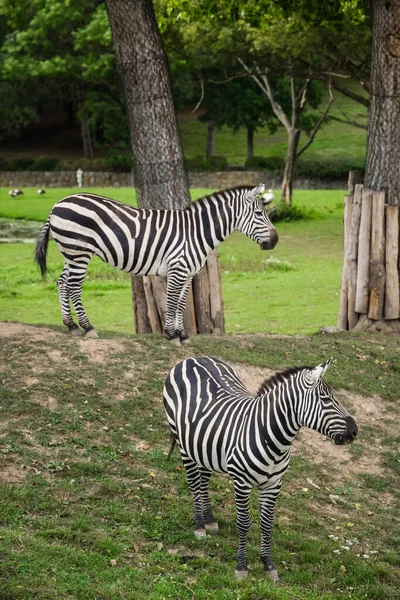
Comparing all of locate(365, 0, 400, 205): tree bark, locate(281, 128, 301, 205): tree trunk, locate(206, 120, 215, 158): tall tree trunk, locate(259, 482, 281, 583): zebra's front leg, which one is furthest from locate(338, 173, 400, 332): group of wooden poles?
locate(206, 120, 215, 158): tall tree trunk

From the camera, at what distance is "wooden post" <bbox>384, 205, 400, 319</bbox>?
1259 centimetres

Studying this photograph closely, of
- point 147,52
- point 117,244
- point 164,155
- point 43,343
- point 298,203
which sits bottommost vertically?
point 298,203

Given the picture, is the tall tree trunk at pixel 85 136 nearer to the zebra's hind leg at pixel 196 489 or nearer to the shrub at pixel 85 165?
the shrub at pixel 85 165

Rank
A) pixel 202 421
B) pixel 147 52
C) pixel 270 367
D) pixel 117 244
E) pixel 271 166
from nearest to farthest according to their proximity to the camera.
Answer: pixel 202 421 < pixel 117 244 < pixel 270 367 < pixel 147 52 < pixel 271 166

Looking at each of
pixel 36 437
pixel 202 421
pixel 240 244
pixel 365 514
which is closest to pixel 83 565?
pixel 202 421

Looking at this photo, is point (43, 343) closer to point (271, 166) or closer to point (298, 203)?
point (298, 203)

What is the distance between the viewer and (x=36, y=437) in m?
8.37

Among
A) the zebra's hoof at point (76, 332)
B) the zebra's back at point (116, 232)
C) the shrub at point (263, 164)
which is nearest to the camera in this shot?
the zebra's back at point (116, 232)

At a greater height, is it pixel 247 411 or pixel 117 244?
pixel 117 244

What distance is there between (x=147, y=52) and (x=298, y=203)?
811 inches

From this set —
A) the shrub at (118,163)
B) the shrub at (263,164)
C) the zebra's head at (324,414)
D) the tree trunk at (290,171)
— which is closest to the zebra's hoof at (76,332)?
the zebra's head at (324,414)

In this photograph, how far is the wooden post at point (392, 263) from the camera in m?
12.6

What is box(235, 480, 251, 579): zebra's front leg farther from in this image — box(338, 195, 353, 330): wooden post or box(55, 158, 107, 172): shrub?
box(55, 158, 107, 172): shrub

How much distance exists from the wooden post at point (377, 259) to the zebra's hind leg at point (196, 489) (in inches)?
250
